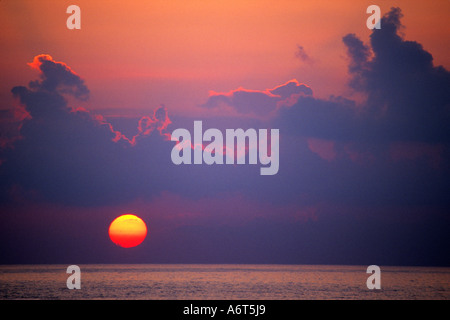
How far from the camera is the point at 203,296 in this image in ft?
326

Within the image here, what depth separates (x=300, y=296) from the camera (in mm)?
100125
